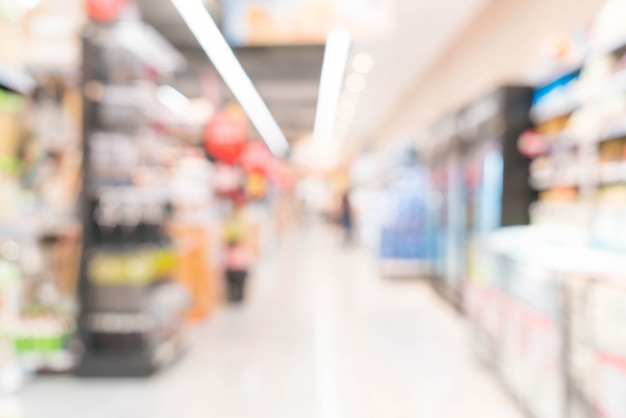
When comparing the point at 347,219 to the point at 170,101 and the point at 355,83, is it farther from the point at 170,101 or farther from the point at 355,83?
the point at 170,101

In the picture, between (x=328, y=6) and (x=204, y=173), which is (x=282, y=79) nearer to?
(x=204, y=173)

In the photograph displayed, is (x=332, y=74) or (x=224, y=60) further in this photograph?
(x=332, y=74)

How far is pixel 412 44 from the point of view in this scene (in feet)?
30.2

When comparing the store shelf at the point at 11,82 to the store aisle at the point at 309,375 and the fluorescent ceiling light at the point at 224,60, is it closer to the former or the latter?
the store aisle at the point at 309,375

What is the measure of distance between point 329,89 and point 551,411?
9.26 metres

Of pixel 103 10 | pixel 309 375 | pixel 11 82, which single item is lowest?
pixel 309 375

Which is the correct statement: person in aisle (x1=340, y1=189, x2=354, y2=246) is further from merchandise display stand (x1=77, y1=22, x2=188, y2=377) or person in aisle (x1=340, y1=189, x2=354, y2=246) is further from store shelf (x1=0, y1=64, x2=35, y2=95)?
store shelf (x1=0, y1=64, x2=35, y2=95)

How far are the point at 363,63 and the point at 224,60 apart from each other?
10.1 feet

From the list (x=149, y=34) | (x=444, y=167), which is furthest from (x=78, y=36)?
(x=444, y=167)

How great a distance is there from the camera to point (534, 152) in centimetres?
541

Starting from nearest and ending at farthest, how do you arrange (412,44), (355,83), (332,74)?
(412,44) < (332,74) < (355,83)

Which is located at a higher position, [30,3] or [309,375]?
[30,3]

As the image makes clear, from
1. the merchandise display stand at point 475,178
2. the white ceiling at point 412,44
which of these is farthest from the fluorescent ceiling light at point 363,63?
the merchandise display stand at point 475,178

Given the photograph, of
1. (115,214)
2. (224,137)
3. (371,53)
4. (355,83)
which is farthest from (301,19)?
(355,83)
